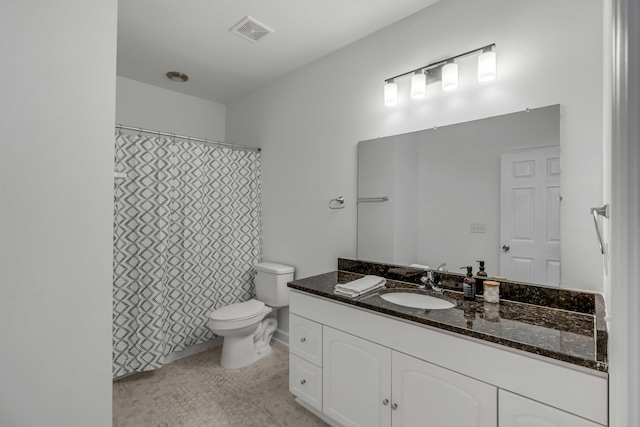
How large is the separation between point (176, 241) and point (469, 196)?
2294 mm

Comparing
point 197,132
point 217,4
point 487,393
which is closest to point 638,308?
point 487,393

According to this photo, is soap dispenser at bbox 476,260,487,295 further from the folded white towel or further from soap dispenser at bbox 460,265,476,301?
the folded white towel

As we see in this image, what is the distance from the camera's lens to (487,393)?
3.67 ft

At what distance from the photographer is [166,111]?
3.18m

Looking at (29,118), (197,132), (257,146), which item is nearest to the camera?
(29,118)

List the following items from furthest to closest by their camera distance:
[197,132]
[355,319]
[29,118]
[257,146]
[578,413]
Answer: [197,132] < [257,146] < [355,319] < [29,118] < [578,413]

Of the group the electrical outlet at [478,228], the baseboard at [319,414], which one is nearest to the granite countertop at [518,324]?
the electrical outlet at [478,228]

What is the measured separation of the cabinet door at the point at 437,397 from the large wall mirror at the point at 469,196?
0.67 metres

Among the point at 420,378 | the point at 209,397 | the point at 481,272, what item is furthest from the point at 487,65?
the point at 209,397

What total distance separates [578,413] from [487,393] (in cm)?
26

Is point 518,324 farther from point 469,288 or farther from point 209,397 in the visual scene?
point 209,397

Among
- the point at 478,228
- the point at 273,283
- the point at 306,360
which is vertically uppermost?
the point at 478,228

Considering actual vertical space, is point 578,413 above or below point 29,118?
below

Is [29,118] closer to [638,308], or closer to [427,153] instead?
[638,308]
